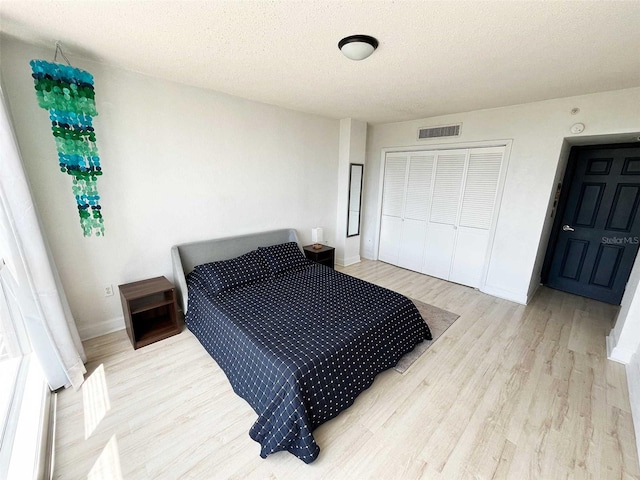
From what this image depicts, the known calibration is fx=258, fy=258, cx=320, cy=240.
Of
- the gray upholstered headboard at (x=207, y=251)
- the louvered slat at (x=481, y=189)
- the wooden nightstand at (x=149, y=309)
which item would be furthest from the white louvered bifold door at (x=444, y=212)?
the wooden nightstand at (x=149, y=309)

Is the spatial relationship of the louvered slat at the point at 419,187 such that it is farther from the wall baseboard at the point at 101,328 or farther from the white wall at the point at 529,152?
the wall baseboard at the point at 101,328

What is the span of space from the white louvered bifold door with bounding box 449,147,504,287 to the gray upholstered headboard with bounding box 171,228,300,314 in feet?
8.78

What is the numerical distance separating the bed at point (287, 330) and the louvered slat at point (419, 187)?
195 centimetres

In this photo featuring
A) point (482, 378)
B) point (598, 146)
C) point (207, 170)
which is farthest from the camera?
point (598, 146)

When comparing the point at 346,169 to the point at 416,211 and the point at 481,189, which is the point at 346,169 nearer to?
the point at 416,211

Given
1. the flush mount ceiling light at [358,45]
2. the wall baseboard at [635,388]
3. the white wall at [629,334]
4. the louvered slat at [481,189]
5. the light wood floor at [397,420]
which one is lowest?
the light wood floor at [397,420]

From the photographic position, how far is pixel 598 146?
3223 mm

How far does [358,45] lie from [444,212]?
9.37 ft

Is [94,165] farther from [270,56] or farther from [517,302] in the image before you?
[517,302]

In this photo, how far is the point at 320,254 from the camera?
379 centimetres

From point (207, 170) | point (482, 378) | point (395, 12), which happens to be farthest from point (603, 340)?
point (207, 170)

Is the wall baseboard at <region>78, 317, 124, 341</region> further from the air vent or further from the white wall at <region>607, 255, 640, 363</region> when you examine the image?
the white wall at <region>607, 255, 640, 363</region>

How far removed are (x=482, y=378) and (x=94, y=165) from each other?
11.9 feet

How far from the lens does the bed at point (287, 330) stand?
153 centimetres
